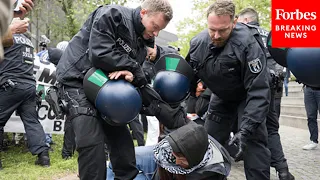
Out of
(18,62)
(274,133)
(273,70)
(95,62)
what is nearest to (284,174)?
(274,133)

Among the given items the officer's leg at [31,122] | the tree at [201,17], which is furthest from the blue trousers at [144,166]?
the tree at [201,17]

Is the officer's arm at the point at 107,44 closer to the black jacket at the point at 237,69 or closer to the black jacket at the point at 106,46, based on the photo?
the black jacket at the point at 106,46

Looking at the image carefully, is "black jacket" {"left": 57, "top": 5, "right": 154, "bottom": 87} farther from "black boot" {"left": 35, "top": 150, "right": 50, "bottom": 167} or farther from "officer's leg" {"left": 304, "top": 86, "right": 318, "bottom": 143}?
"officer's leg" {"left": 304, "top": 86, "right": 318, "bottom": 143}

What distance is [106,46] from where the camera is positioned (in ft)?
10.2

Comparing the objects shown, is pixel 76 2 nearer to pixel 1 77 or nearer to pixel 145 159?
pixel 1 77

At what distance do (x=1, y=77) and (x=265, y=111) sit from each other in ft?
11.7

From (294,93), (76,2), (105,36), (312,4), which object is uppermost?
(76,2)

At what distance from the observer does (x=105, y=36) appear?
313cm

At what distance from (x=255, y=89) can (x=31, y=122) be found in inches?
138

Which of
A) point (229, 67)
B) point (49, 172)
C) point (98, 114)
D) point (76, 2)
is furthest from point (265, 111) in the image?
point (76, 2)

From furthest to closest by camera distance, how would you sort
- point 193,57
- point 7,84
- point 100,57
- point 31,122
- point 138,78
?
point 31,122
point 7,84
point 193,57
point 138,78
point 100,57

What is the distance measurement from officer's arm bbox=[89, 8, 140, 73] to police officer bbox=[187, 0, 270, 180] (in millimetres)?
865

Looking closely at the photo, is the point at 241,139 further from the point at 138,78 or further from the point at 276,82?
the point at 276,82

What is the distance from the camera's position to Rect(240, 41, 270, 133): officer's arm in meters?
3.40
